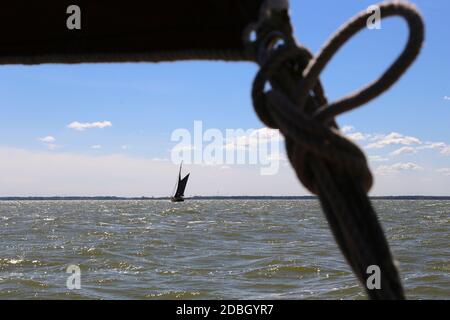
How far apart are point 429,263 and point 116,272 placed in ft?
26.3

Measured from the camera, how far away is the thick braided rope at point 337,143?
1.27 m

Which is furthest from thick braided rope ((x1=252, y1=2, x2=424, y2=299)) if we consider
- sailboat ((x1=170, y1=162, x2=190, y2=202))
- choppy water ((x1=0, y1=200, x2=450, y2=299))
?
sailboat ((x1=170, y1=162, x2=190, y2=202))

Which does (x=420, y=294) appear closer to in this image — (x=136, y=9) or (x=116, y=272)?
(x=116, y=272)

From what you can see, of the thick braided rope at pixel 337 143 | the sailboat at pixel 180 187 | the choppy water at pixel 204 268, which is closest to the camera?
the thick braided rope at pixel 337 143

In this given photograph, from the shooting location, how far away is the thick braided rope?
1271 millimetres

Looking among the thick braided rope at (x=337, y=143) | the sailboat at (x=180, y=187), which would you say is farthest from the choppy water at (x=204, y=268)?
the sailboat at (x=180, y=187)

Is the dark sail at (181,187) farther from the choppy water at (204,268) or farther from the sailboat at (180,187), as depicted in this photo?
the choppy water at (204,268)

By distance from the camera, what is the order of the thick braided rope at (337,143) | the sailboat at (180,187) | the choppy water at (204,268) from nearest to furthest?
the thick braided rope at (337,143) → the choppy water at (204,268) → the sailboat at (180,187)

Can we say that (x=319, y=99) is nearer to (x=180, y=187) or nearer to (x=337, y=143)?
(x=337, y=143)

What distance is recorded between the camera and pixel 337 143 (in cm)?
128

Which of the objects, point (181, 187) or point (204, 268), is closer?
point (204, 268)

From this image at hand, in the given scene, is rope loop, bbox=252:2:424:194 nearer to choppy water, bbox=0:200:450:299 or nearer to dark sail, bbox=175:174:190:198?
choppy water, bbox=0:200:450:299

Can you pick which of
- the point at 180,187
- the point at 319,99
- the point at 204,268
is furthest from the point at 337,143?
the point at 180,187
